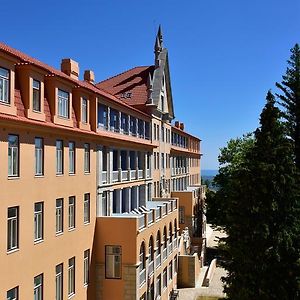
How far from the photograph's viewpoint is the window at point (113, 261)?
81.6 feet

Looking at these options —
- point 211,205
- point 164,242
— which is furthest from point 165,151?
point 211,205

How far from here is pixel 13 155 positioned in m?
16.8

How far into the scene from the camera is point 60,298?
67.4 feet

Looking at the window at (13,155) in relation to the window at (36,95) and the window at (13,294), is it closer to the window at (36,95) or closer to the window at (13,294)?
the window at (36,95)

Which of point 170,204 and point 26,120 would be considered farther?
point 170,204

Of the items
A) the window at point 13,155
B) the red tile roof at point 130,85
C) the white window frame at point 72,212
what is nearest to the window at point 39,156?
the window at point 13,155

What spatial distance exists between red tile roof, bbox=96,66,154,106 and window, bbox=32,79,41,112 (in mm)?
21439

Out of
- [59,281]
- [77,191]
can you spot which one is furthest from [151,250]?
[59,281]

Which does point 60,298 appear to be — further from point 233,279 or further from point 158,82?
point 158,82

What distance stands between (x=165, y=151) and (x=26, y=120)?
98.6 ft

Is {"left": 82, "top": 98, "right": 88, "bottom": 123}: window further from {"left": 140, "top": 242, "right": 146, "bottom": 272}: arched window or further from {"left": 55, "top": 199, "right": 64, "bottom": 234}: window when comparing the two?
{"left": 140, "top": 242, "right": 146, "bottom": 272}: arched window

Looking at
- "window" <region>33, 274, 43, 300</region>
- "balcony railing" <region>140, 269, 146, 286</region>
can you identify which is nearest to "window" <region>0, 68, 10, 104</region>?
"window" <region>33, 274, 43, 300</region>

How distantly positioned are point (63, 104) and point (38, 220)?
580 centimetres

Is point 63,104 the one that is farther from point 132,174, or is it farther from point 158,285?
point 158,285
